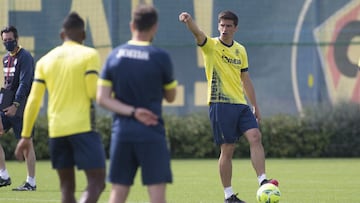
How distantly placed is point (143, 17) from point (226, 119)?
15.4 ft

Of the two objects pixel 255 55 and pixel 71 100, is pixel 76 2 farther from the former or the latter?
pixel 71 100

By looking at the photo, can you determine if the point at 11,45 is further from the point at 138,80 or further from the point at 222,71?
the point at 138,80

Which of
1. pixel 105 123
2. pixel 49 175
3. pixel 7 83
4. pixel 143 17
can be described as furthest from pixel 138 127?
pixel 105 123

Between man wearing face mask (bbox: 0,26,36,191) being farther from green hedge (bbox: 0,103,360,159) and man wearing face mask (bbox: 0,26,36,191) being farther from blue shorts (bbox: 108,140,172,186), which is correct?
green hedge (bbox: 0,103,360,159)

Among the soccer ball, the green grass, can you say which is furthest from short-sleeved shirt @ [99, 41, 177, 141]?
the green grass

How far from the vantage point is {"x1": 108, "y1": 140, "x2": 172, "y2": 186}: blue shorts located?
27.9 ft

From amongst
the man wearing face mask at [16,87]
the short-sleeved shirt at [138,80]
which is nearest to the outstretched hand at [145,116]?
the short-sleeved shirt at [138,80]

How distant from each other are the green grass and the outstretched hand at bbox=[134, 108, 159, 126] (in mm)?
4839

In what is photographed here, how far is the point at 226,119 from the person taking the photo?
13023 mm

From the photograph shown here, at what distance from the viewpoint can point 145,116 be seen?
27.6 ft

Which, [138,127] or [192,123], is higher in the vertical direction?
[138,127]

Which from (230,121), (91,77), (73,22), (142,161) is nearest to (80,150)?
(91,77)

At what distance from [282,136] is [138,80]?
16867 mm

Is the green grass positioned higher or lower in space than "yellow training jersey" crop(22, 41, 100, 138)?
lower
